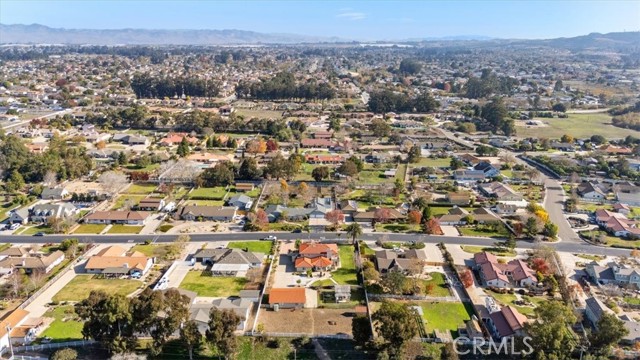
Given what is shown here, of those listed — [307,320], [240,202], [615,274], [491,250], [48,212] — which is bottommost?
[491,250]

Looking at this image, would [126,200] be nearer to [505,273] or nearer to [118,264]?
[118,264]

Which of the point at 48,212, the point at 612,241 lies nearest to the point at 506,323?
the point at 612,241

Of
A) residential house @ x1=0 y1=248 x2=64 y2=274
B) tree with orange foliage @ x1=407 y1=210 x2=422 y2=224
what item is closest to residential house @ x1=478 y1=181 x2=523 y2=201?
tree with orange foliage @ x1=407 y1=210 x2=422 y2=224

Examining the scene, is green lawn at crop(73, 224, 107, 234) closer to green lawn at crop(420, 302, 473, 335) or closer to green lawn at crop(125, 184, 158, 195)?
green lawn at crop(125, 184, 158, 195)

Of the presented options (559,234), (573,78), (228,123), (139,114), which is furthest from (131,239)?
(573,78)

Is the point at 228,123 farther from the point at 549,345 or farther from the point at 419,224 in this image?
the point at 549,345

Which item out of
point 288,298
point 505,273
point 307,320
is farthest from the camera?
point 505,273

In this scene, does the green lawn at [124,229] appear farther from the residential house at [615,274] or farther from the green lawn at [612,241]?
the green lawn at [612,241]
